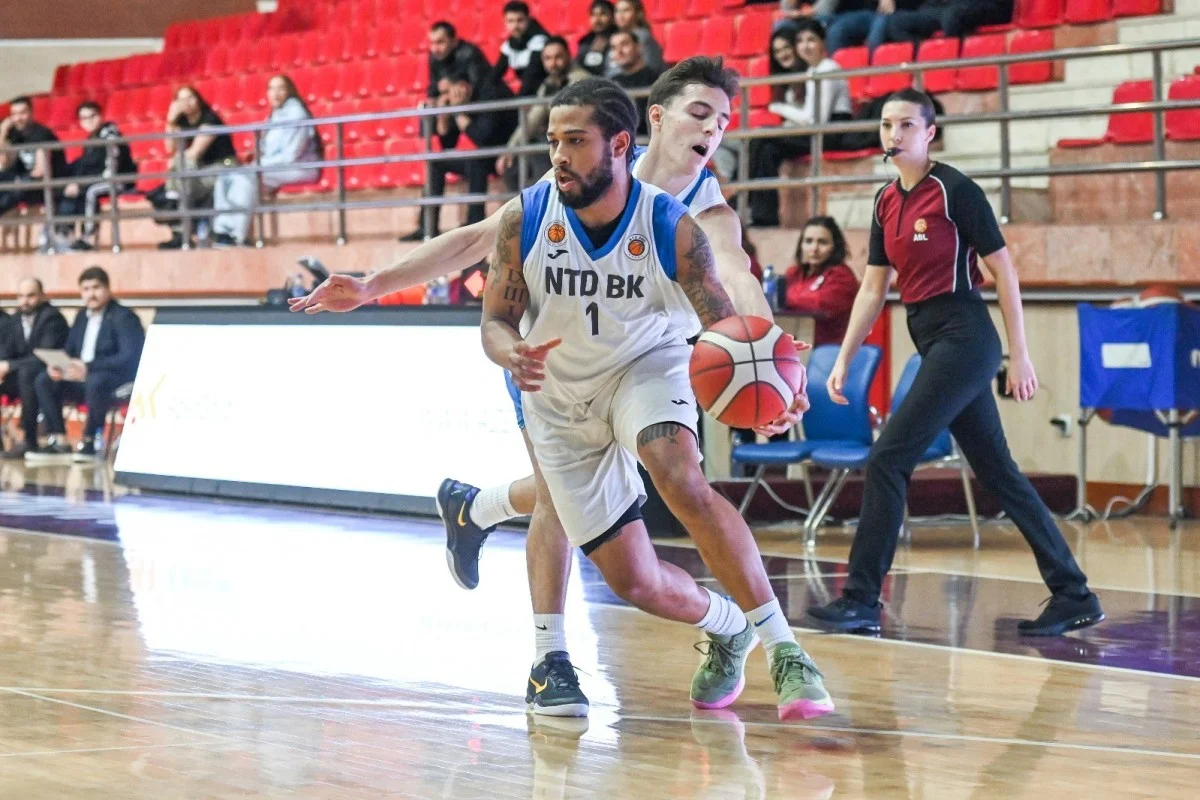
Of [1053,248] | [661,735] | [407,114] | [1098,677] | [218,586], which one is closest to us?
[661,735]

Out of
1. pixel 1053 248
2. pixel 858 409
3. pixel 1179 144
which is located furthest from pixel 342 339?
pixel 1179 144

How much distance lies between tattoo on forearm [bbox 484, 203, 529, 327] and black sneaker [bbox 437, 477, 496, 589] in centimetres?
172

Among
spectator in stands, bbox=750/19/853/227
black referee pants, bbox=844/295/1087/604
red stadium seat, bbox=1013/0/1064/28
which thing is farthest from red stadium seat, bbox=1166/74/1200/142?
black referee pants, bbox=844/295/1087/604

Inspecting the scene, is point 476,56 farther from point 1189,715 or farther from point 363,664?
point 1189,715

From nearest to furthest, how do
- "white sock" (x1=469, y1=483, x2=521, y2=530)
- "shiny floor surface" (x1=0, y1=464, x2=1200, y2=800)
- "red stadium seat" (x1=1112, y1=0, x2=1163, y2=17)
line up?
"shiny floor surface" (x1=0, y1=464, x2=1200, y2=800)
"white sock" (x1=469, y1=483, x2=521, y2=530)
"red stadium seat" (x1=1112, y1=0, x2=1163, y2=17)

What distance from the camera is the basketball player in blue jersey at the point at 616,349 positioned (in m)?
4.96

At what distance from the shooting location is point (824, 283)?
446 inches

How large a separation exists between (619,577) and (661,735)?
498 mm

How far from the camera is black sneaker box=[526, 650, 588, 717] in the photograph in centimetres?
516

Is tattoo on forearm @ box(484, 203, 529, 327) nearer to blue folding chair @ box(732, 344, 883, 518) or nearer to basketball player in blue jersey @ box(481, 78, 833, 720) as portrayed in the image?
basketball player in blue jersey @ box(481, 78, 833, 720)

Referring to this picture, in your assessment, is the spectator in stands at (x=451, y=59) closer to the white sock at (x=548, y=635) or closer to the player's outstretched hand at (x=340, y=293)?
the player's outstretched hand at (x=340, y=293)

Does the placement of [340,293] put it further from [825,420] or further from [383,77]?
[383,77]

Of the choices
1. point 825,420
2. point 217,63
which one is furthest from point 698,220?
point 217,63

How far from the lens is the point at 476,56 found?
51.1 ft
